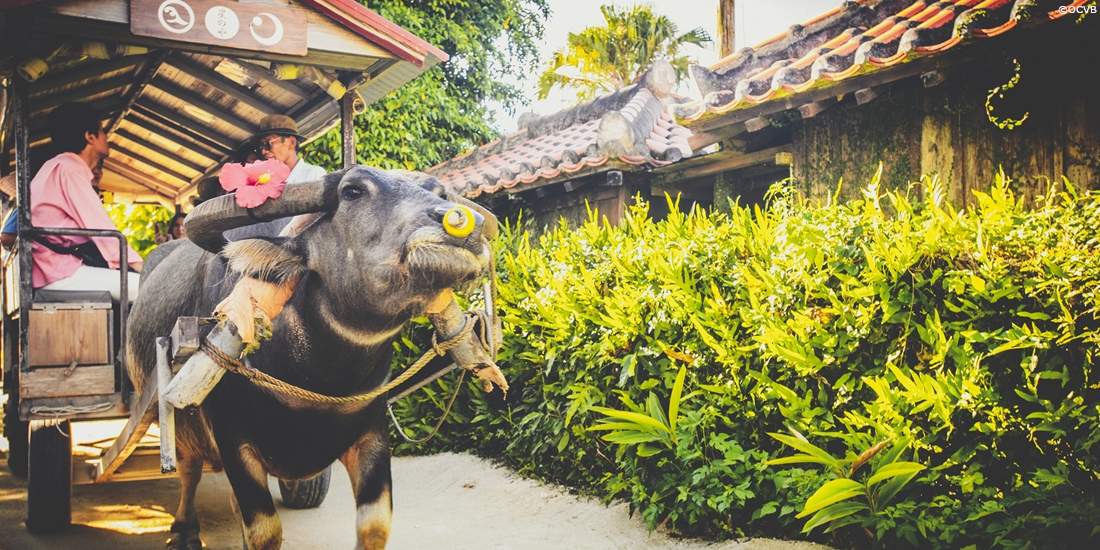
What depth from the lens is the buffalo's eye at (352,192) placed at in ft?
8.51

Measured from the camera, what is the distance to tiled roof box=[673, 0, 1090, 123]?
4.57m

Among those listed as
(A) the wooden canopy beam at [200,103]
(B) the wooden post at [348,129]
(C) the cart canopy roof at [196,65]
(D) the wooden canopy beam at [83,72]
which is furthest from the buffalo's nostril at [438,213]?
(A) the wooden canopy beam at [200,103]

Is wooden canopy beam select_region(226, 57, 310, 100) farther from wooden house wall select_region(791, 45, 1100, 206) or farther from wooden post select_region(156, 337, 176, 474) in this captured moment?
wooden house wall select_region(791, 45, 1100, 206)

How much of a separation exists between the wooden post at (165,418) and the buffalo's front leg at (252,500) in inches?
9.3

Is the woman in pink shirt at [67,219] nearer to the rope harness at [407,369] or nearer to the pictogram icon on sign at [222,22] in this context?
the pictogram icon on sign at [222,22]

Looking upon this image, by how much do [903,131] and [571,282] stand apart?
2.83 m

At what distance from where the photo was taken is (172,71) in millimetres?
5141

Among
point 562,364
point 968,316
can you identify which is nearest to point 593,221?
point 562,364

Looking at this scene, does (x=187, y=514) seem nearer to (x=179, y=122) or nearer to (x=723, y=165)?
(x=179, y=122)

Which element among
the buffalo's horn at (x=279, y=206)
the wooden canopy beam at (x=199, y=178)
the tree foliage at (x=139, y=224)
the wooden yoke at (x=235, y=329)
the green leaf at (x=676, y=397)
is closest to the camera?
the wooden yoke at (x=235, y=329)

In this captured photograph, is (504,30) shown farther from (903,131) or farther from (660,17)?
(903,131)

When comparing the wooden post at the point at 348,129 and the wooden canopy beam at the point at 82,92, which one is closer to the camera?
the wooden post at the point at 348,129

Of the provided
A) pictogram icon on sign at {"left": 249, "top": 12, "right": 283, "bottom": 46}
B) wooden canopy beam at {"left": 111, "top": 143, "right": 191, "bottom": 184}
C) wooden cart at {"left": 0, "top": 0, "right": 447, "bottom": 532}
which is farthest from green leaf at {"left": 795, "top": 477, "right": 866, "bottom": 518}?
wooden canopy beam at {"left": 111, "top": 143, "right": 191, "bottom": 184}

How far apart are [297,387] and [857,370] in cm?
229
